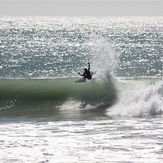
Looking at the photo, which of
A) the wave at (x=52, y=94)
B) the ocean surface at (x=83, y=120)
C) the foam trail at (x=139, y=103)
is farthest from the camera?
the wave at (x=52, y=94)

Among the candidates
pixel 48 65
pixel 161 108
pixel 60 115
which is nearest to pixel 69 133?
pixel 60 115

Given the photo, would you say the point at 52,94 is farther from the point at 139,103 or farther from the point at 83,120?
the point at 83,120

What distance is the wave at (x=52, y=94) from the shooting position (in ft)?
101

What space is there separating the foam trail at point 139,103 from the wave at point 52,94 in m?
1.23

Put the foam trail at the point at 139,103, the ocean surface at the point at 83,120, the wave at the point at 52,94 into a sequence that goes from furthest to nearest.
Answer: the wave at the point at 52,94, the foam trail at the point at 139,103, the ocean surface at the point at 83,120

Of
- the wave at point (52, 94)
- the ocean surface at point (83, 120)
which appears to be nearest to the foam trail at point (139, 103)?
the ocean surface at point (83, 120)

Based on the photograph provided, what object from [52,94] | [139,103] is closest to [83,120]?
[139,103]

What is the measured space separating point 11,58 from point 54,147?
1980 inches

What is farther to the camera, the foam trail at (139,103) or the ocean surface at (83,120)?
the foam trail at (139,103)

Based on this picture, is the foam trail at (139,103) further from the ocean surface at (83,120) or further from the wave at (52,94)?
the wave at (52,94)

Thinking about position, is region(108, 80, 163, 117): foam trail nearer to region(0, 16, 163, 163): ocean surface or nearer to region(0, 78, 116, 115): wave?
region(0, 16, 163, 163): ocean surface

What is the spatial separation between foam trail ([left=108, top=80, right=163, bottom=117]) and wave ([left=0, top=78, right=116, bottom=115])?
1235 mm

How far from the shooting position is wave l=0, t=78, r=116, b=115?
30.7 metres

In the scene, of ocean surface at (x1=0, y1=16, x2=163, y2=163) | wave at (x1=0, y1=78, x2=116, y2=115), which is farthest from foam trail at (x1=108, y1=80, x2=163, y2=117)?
wave at (x1=0, y1=78, x2=116, y2=115)
